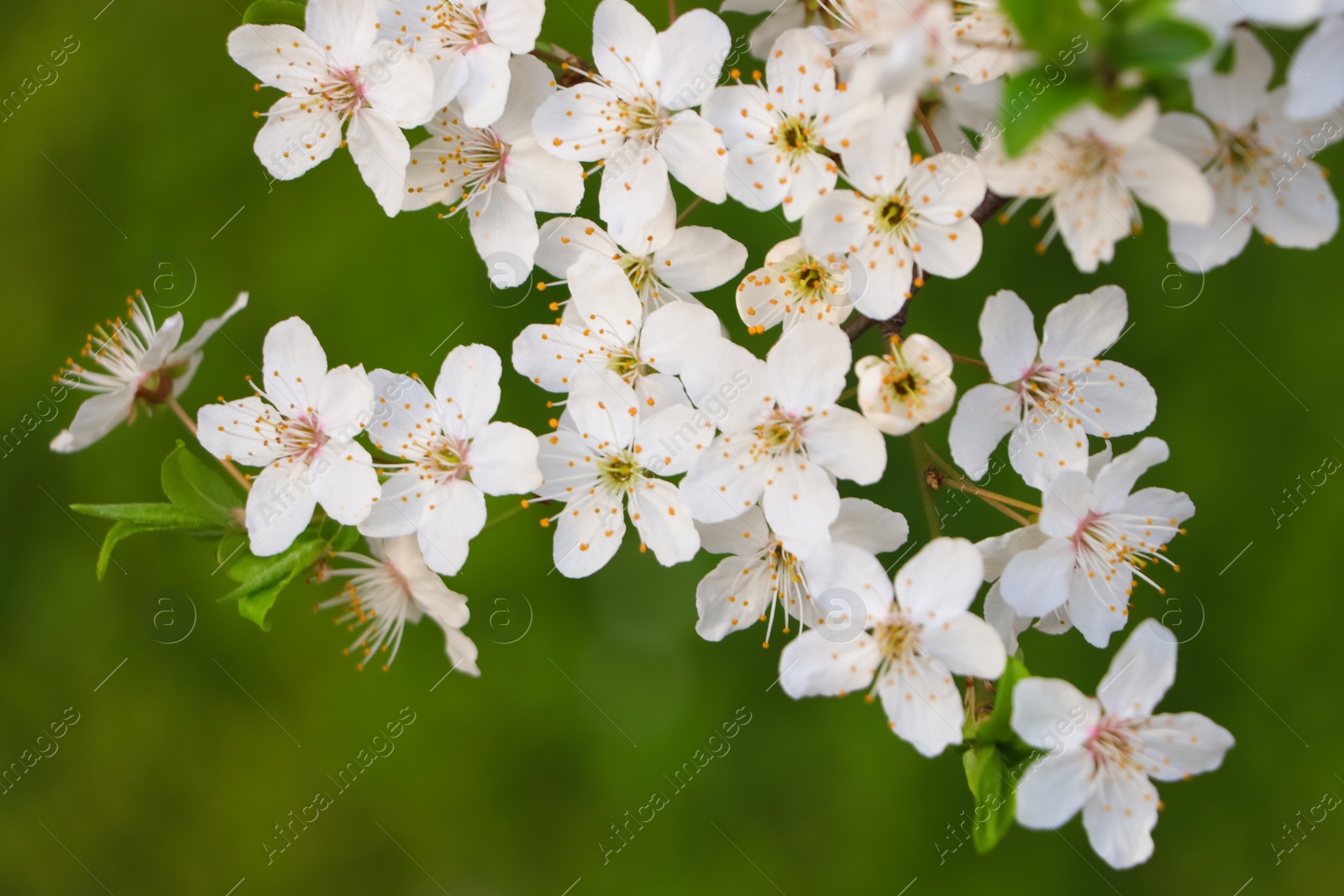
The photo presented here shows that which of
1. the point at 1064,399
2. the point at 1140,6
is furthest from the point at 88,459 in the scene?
the point at 1140,6

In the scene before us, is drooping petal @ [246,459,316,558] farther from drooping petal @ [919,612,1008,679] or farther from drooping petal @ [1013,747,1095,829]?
drooping petal @ [1013,747,1095,829]

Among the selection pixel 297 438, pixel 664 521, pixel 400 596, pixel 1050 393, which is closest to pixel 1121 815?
pixel 1050 393

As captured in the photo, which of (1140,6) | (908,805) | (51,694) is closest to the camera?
(1140,6)

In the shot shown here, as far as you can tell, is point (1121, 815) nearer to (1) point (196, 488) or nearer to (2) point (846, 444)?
(2) point (846, 444)

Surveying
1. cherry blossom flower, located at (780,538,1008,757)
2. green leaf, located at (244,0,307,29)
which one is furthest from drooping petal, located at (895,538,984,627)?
green leaf, located at (244,0,307,29)

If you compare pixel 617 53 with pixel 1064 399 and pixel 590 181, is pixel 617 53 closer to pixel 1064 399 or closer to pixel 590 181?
pixel 590 181

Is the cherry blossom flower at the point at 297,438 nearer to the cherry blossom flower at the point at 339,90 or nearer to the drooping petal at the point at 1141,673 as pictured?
the cherry blossom flower at the point at 339,90

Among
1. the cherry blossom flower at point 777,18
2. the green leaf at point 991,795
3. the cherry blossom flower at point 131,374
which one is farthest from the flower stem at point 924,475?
the cherry blossom flower at point 131,374
